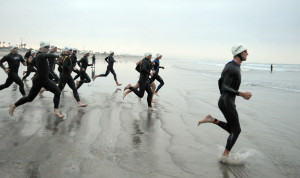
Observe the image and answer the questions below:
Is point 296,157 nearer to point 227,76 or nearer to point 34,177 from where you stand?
point 227,76

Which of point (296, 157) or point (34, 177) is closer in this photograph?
point (34, 177)

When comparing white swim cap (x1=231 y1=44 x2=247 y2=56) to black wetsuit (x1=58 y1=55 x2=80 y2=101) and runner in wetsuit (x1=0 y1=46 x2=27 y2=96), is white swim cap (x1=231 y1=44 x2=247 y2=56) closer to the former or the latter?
black wetsuit (x1=58 y1=55 x2=80 y2=101)

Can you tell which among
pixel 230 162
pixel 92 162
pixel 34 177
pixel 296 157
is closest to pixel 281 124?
pixel 296 157

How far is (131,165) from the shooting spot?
3.77 meters

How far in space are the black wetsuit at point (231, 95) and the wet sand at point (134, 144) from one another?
1.65ft

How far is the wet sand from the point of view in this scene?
367 cm

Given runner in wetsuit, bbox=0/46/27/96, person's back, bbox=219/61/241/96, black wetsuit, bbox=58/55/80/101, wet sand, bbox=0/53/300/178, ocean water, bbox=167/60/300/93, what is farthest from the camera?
ocean water, bbox=167/60/300/93

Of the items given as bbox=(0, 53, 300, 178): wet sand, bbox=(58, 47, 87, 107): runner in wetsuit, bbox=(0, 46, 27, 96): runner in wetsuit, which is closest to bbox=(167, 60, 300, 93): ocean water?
bbox=(0, 53, 300, 178): wet sand

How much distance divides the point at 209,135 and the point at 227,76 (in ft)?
6.16

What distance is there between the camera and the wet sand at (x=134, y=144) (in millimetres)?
3668

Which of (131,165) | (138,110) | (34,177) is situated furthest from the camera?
(138,110)

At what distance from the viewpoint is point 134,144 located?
4.70 meters

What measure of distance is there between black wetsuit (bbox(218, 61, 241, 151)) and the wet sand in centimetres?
50

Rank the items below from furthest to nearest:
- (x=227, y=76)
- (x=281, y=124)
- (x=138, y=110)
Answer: (x=138, y=110), (x=281, y=124), (x=227, y=76)
